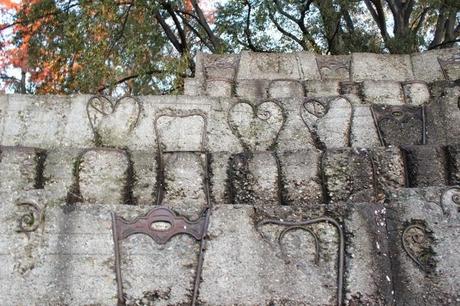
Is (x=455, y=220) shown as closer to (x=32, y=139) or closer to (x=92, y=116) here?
(x=92, y=116)

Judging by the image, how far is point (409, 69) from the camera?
21.7 ft

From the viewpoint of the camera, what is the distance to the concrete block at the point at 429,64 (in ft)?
21.1

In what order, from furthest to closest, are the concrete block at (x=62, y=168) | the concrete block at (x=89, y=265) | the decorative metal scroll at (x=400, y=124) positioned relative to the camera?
the decorative metal scroll at (x=400, y=124)
the concrete block at (x=62, y=168)
the concrete block at (x=89, y=265)

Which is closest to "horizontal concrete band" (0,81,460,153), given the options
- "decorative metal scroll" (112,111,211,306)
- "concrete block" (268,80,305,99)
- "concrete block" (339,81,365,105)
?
"concrete block" (339,81,365,105)

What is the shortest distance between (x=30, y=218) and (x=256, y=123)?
7.30 feet

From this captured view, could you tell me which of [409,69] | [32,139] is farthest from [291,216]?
[409,69]

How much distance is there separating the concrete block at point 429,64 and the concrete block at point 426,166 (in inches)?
120

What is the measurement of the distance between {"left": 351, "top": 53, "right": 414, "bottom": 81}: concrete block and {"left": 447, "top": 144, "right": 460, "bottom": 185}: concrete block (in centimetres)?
296

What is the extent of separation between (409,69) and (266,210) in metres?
4.28

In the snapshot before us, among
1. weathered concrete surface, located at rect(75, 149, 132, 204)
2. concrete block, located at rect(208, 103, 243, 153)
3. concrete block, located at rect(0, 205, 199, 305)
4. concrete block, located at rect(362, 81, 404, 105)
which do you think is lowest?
concrete block, located at rect(0, 205, 199, 305)

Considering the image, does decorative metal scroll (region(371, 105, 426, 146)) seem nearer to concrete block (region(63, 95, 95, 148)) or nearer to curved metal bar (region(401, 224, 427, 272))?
curved metal bar (region(401, 224, 427, 272))

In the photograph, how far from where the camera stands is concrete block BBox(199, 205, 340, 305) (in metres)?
2.74

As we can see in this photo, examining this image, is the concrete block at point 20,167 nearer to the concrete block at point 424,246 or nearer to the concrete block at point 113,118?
the concrete block at point 113,118


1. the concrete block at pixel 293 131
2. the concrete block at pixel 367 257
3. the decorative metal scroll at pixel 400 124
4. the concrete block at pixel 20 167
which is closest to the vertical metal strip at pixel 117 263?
the concrete block at pixel 20 167
